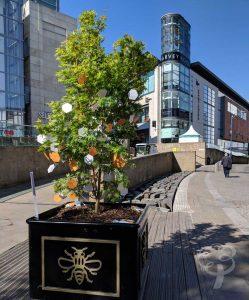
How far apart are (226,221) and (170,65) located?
51405mm

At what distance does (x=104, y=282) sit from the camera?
3771 mm

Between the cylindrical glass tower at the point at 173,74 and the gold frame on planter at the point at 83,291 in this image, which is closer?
the gold frame on planter at the point at 83,291

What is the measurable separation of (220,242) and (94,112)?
373 centimetres

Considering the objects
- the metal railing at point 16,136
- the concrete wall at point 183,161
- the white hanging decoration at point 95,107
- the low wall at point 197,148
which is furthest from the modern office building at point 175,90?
the white hanging decoration at point 95,107

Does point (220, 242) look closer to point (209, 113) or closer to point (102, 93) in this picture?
point (102, 93)

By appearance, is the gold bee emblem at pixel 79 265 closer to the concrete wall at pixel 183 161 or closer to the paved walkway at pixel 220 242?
the paved walkway at pixel 220 242

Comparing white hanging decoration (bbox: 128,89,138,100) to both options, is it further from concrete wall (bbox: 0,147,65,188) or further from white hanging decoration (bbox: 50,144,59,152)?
concrete wall (bbox: 0,147,65,188)

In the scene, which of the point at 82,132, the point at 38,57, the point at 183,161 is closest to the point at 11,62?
the point at 38,57

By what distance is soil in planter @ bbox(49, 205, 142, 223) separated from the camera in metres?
4.29

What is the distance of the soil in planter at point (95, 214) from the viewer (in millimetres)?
4285

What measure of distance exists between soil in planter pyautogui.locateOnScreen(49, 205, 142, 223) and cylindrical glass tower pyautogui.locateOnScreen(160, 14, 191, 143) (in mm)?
53862

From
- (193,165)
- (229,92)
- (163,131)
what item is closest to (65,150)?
(193,165)

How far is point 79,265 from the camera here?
383 centimetres

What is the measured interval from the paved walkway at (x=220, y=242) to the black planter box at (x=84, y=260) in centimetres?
131
